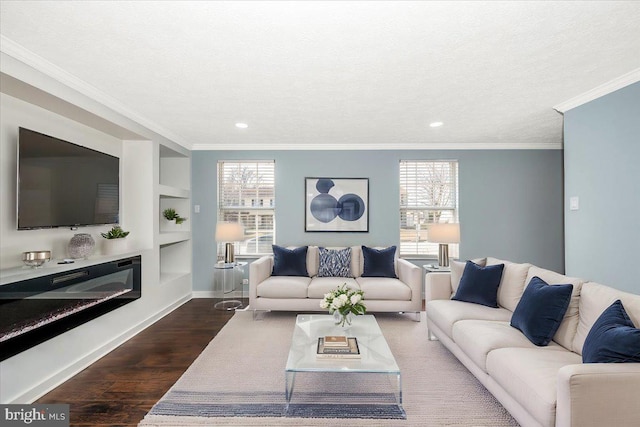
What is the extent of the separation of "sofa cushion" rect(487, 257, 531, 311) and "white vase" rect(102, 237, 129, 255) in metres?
3.87


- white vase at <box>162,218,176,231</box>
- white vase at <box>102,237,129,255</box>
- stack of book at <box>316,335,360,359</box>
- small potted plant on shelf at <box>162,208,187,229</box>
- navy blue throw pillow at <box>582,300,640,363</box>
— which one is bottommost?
stack of book at <box>316,335,360,359</box>

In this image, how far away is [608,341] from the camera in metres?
1.64

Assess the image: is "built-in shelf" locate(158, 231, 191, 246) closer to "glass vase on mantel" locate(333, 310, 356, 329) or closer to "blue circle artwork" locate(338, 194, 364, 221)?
"blue circle artwork" locate(338, 194, 364, 221)

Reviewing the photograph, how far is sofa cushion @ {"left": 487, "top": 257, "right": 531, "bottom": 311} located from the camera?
2891 millimetres

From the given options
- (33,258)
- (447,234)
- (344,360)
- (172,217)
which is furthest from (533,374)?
(172,217)

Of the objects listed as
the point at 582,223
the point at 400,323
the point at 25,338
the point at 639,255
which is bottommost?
the point at 400,323

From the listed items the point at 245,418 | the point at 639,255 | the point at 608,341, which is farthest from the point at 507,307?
the point at 245,418

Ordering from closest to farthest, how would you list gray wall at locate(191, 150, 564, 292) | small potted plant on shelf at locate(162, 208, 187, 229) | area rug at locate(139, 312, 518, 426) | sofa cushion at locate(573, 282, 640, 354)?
sofa cushion at locate(573, 282, 640, 354)
area rug at locate(139, 312, 518, 426)
small potted plant on shelf at locate(162, 208, 187, 229)
gray wall at locate(191, 150, 564, 292)

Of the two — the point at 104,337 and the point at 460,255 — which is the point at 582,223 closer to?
the point at 460,255

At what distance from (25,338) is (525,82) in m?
4.25

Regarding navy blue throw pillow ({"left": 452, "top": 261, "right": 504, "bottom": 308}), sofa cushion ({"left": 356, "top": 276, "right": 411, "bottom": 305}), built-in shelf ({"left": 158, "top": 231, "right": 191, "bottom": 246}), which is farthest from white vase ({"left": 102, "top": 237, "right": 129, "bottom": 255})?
navy blue throw pillow ({"left": 452, "top": 261, "right": 504, "bottom": 308})

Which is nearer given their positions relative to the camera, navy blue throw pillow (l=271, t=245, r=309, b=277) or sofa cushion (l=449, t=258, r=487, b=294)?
sofa cushion (l=449, t=258, r=487, b=294)

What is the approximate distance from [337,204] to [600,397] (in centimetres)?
385

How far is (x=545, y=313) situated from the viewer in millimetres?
2229
